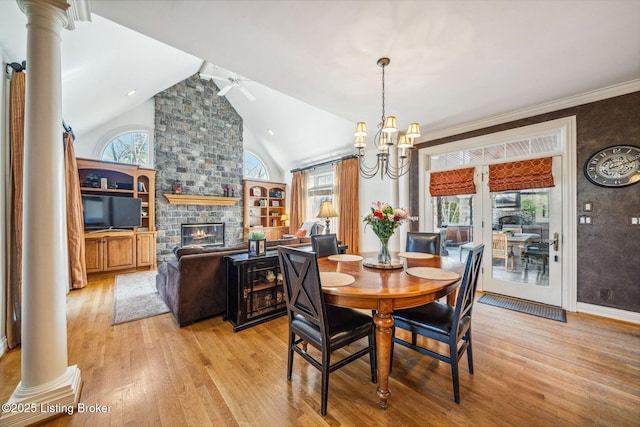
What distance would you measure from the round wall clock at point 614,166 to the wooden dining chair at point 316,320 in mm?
3259

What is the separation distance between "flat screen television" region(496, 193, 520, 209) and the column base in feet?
15.6

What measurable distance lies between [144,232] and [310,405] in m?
5.03

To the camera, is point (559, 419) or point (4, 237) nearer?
point (559, 419)

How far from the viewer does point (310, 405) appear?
156 cm

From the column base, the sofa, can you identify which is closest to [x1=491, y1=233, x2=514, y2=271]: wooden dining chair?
the sofa

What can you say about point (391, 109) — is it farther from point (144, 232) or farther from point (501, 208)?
point (144, 232)

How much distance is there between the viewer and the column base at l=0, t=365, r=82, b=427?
1.37m

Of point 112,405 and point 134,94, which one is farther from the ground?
point 134,94

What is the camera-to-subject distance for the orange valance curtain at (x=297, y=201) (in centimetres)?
702

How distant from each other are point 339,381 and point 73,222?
450 centimetres

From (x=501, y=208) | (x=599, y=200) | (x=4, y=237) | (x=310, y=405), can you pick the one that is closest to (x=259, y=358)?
(x=310, y=405)

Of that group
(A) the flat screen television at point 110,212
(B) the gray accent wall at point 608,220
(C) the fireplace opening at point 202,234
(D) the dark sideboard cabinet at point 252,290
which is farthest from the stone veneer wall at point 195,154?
(B) the gray accent wall at point 608,220

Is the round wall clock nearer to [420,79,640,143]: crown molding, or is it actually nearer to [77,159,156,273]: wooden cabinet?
[420,79,640,143]: crown molding

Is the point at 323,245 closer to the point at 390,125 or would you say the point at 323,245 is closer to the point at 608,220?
the point at 390,125
